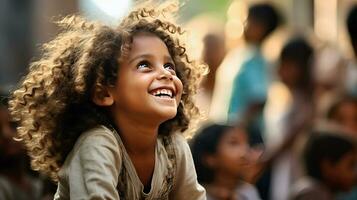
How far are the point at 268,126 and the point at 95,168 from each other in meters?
3.63

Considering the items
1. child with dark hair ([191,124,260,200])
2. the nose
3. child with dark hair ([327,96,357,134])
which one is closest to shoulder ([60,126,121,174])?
the nose

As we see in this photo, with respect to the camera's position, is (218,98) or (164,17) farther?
(218,98)

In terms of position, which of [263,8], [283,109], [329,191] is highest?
[263,8]

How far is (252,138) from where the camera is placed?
23.1ft

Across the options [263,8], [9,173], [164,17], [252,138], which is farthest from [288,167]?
[164,17]

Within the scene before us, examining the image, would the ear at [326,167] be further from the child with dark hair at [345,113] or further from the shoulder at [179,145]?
the shoulder at [179,145]

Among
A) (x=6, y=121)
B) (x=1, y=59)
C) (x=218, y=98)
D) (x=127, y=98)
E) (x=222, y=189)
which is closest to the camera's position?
(x=127, y=98)

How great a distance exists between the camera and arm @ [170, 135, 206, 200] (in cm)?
459

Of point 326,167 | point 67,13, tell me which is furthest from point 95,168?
point 67,13

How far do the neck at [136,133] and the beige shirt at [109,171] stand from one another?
0.13 ft

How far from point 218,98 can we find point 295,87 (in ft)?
1.66

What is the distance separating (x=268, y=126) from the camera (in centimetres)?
777

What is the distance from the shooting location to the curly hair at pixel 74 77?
175 inches

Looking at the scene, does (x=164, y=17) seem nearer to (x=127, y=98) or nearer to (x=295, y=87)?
(x=127, y=98)
